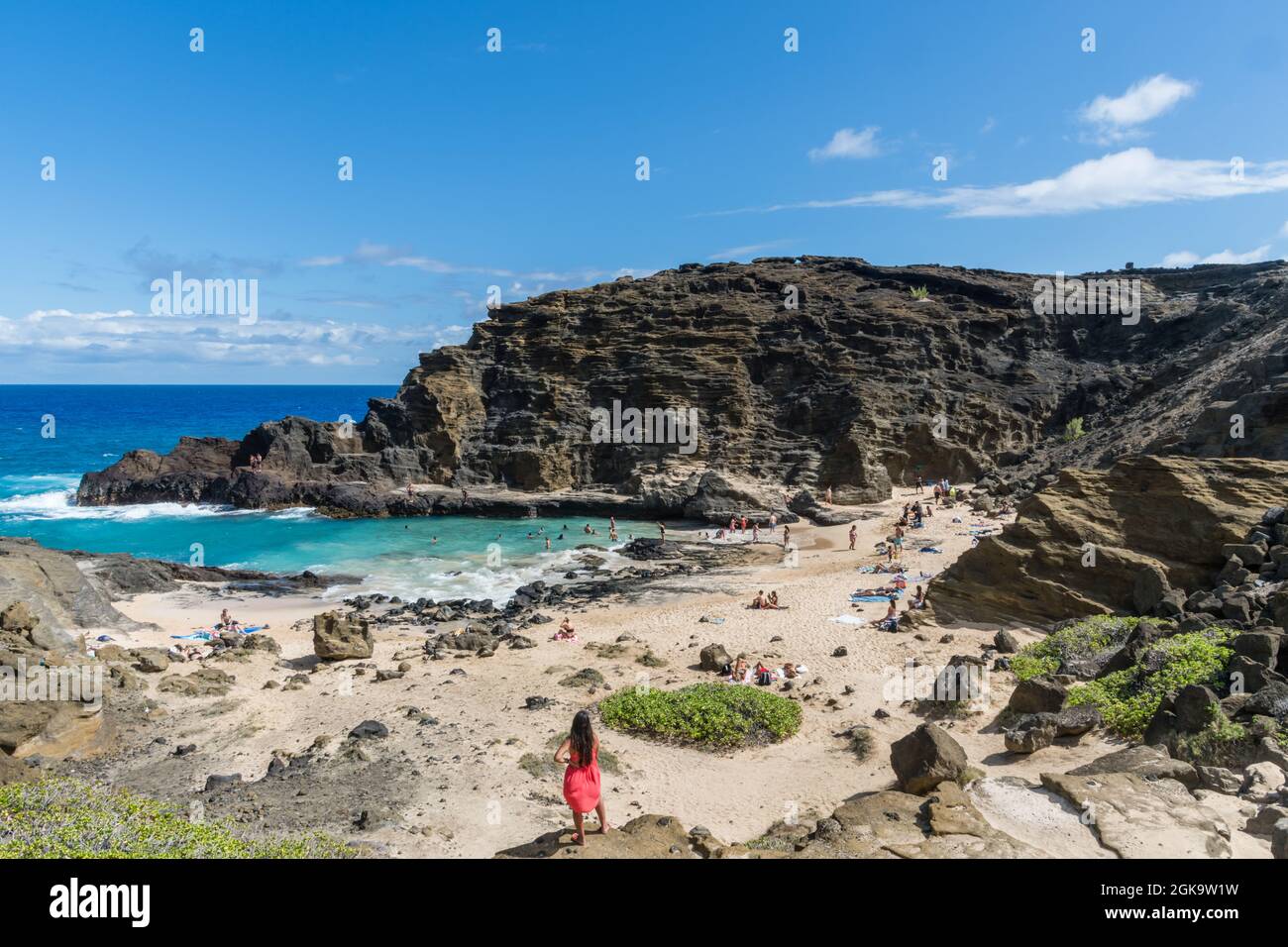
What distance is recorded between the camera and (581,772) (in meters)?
7.63

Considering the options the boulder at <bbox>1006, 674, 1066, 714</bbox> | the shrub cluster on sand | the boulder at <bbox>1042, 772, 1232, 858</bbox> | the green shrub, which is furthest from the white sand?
the boulder at <bbox>1042, 772, 1232, 858</bbox>

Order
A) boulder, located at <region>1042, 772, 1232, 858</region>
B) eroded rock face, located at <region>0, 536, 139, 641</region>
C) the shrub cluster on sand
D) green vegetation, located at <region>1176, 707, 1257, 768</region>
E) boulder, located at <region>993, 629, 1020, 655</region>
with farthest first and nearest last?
1. eroded rock face, located at <region>0, 536, 139, 641</region>
2. boulder, located at <region>993, 629, 1020, 655</region>
3. the shrub cluster on sand
4. green vegetation, located at <region>1176, 707, 1257, 768</region>
5. boulder, located at <region>1042, 772, 1232, 858</region>

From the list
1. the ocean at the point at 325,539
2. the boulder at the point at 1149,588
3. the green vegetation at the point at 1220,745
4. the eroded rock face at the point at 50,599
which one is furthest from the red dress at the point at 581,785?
the ocean at the point at 325,539

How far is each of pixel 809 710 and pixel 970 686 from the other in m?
2.92

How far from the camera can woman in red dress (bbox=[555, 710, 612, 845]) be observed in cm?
748

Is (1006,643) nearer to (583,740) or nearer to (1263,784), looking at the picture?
(1263,784)

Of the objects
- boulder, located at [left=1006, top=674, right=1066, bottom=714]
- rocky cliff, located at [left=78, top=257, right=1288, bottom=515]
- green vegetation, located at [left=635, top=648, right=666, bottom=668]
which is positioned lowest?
green vegetation, located at [left=635, top=648, right=666, bottom=668]

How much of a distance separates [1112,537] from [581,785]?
1425 centimetres

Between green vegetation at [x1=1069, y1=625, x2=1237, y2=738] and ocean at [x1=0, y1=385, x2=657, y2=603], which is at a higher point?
green vegetation at [x1=1069, y1=625, x2=1237, y2=738]

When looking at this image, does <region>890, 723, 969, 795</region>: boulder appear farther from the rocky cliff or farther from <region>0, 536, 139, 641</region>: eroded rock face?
the rocky cliff

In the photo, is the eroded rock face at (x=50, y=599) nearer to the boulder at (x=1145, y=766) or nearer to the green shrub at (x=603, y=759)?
the green shrub at (x=603, y=759)

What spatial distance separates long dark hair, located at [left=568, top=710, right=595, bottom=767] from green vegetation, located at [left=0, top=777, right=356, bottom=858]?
8.04ft

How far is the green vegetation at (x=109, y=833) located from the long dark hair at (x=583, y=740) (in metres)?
2.45
